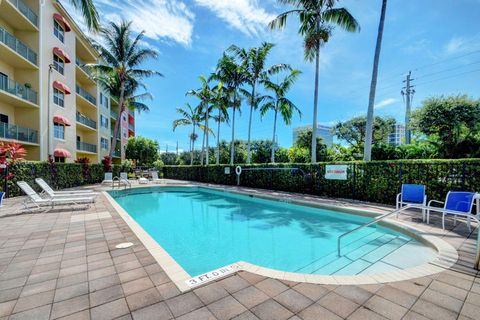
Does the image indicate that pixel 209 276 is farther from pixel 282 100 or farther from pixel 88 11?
pixel 282 100

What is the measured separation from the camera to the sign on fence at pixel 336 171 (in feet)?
34.2

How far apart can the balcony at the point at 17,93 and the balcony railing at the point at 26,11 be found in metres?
4.81

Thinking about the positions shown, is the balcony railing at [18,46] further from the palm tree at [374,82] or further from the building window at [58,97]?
the palm tree at [374,82]

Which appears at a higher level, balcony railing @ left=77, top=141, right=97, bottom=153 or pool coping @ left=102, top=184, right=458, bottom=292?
balcony railing @ left=77, top=141, right=97, bottom=153

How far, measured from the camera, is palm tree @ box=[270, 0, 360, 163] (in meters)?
11.3

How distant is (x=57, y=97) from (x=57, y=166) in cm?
→ 787

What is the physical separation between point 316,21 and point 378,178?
9.27 meters

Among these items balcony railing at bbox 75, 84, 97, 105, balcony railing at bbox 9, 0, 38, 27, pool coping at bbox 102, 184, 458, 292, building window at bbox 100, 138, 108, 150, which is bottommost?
pool coping at bbox 102, 184, 458, 292

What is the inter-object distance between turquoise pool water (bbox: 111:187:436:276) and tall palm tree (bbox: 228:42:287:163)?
→ 1157cm

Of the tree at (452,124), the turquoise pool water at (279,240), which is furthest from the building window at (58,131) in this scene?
the tree at (452,124)

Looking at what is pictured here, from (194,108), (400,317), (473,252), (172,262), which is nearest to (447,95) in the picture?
(473,252)

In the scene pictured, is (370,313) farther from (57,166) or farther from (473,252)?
(57,166)

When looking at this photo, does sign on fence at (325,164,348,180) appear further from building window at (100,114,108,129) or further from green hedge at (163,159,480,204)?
building window at (100,114,108,129)

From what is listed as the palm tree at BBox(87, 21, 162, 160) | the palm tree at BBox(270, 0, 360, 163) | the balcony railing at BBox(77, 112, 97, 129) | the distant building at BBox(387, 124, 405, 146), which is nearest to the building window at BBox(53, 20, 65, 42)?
the palm tree at BBox(87, 21, 162, 160)
